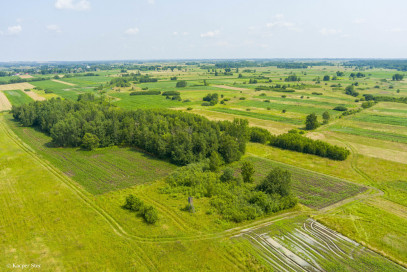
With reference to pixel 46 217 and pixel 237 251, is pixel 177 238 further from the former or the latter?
pixel 46 217

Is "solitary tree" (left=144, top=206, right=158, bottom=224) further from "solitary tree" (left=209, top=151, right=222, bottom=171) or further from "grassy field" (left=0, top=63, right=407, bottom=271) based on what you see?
"solitary tree" (left=209, top=151, right=222, bottom=171)

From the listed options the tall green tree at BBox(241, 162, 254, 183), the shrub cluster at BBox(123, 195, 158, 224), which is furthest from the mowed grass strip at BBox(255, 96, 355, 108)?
the shrub cluster at BBox(123, 195, 158, 224)

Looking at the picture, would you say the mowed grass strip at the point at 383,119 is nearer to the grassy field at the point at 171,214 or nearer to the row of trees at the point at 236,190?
the grassy field at the point at 171,214

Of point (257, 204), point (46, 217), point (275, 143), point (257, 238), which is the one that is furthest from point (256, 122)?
point (46, 217)

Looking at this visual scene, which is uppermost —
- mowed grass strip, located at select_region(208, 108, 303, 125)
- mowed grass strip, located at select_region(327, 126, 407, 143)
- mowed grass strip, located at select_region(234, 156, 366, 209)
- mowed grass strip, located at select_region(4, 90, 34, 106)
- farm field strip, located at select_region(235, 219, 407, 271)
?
mowed grass strip, located at select_region(4, 90, 34, 106)

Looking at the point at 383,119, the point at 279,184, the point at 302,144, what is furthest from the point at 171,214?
the point at 383,119
